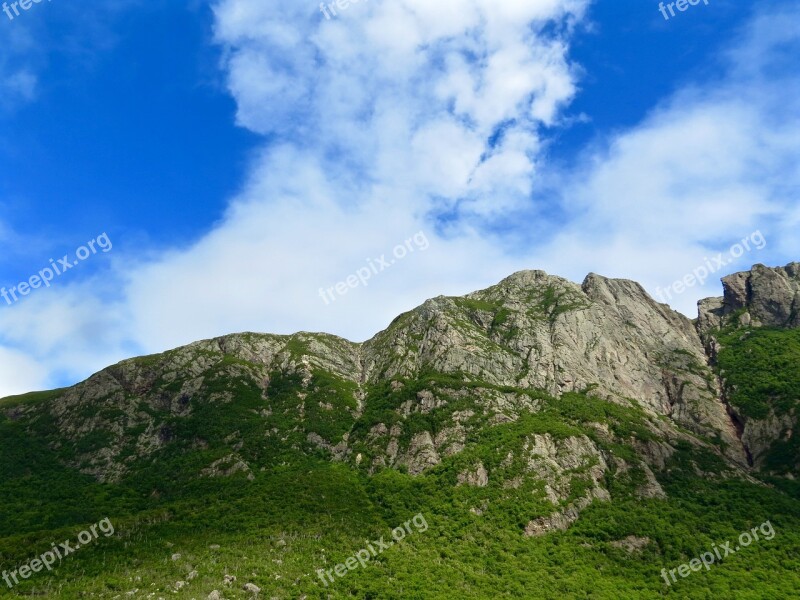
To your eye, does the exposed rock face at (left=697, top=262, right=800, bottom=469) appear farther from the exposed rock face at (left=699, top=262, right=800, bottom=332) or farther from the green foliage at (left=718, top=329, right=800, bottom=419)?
the green foliage at (left=718, top=329, right=800, bottom=419)

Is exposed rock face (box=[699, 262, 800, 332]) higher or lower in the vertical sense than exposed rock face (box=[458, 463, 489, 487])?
higher

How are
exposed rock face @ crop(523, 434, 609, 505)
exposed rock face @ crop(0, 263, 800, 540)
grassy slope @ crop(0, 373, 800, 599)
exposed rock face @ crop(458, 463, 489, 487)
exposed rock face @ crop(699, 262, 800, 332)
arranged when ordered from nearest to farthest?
grassy slope @ crop(0, 373, 800, 599) < exposed rock face @ crop(523, 434, 609, 505) < exposed rock face @ crop(458, 463, 489, 487) < exposed rock face @ crop(0, 263, 800, 540) < exposed rock face @ crop(699, 262, 800, 332)

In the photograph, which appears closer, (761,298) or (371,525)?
(371,525)

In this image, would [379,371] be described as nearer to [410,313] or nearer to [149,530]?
[410,313]

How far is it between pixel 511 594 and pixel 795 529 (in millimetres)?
57048

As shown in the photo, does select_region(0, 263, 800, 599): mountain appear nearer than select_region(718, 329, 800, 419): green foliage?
Yes

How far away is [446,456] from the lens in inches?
4648

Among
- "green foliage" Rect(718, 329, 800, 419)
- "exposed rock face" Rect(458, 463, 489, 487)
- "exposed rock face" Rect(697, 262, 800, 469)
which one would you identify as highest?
"exposed rock face" Rect(697, 262, 800, 469)

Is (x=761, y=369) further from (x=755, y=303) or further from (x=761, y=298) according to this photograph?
(x=761, y=298)

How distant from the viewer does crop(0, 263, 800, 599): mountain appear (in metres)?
82.6

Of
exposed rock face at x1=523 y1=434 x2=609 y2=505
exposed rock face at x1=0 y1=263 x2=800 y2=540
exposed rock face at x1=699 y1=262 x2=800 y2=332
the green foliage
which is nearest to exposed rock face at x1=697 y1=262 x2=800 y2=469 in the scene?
exposed rock face at x1=699 y1=262 x2=800 y2=332

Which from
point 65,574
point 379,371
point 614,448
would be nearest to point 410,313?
point 379,371

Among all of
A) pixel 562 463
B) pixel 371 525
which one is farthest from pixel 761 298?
pixel 371 525

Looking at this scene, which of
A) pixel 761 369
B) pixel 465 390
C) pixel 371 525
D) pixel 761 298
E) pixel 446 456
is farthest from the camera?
pixel 761 298
